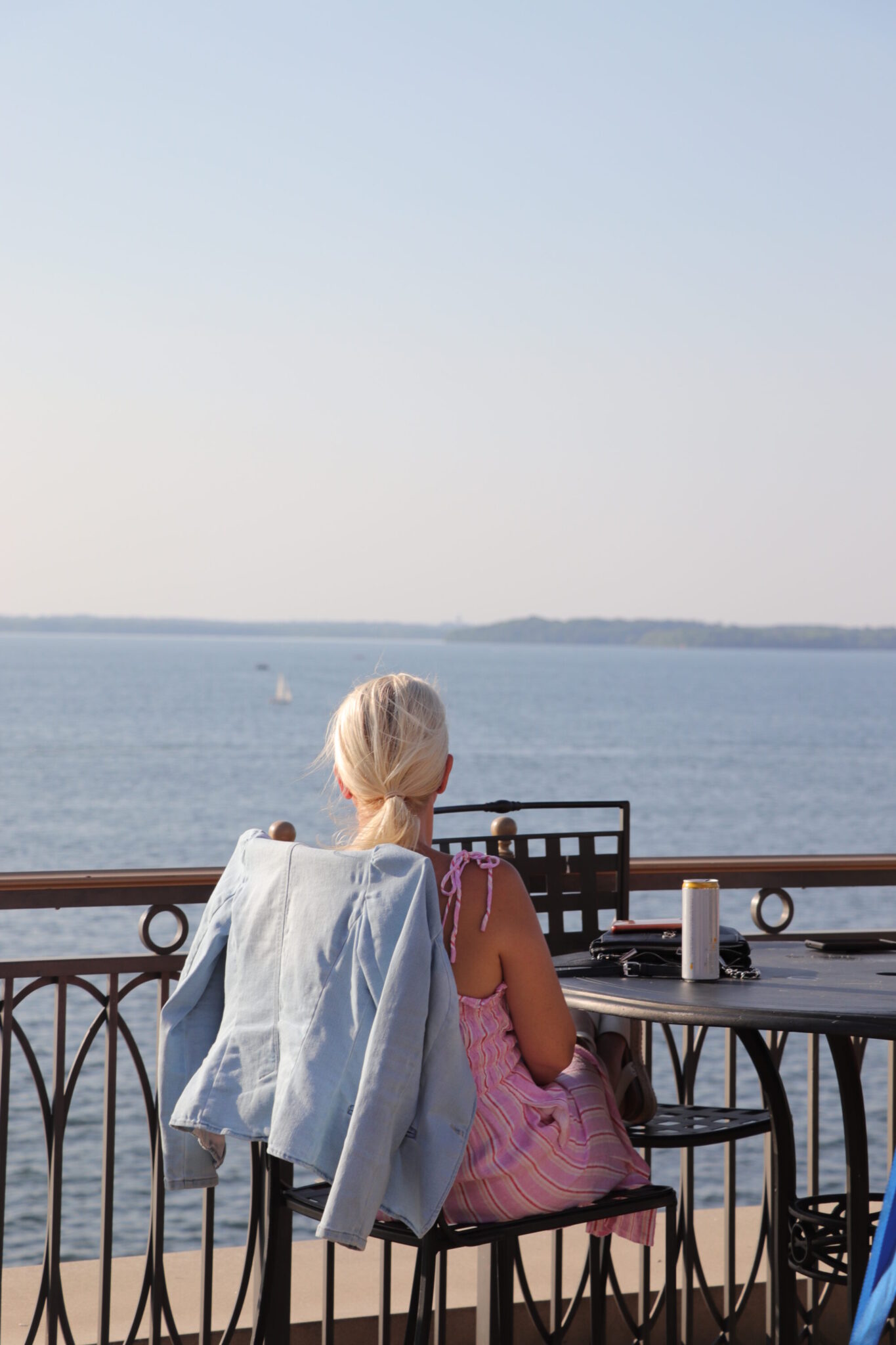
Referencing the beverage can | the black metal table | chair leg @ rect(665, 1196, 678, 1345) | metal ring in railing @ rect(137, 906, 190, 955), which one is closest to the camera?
the black metal table

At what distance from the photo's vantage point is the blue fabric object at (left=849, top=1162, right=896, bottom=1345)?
1554mm

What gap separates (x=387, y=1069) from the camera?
168cm

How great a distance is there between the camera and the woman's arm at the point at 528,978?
192cm

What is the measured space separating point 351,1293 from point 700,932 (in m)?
1.44

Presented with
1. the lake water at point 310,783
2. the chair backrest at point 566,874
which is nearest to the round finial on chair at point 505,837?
the chair backrest at point 566,874

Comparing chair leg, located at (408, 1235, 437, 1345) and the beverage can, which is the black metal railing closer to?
the beverage can

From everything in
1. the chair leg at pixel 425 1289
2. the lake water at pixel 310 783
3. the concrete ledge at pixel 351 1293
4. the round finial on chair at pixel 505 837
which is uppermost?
the round finial on chair at pixel 505 837

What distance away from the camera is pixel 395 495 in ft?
203

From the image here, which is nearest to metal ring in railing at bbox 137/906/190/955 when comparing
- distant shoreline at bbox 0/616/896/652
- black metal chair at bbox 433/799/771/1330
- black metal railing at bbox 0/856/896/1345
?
black metal railing at bbox 0/856/896/1345

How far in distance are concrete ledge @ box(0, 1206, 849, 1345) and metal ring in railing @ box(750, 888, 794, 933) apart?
829 mm

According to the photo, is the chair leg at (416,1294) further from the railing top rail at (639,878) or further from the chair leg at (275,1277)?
the railing top rail at (639,878)

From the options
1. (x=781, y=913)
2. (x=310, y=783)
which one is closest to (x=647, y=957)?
(x=781, y=913)

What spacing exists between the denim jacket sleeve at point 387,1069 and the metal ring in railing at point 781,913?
1239mm

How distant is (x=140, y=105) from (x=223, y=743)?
144 feet
